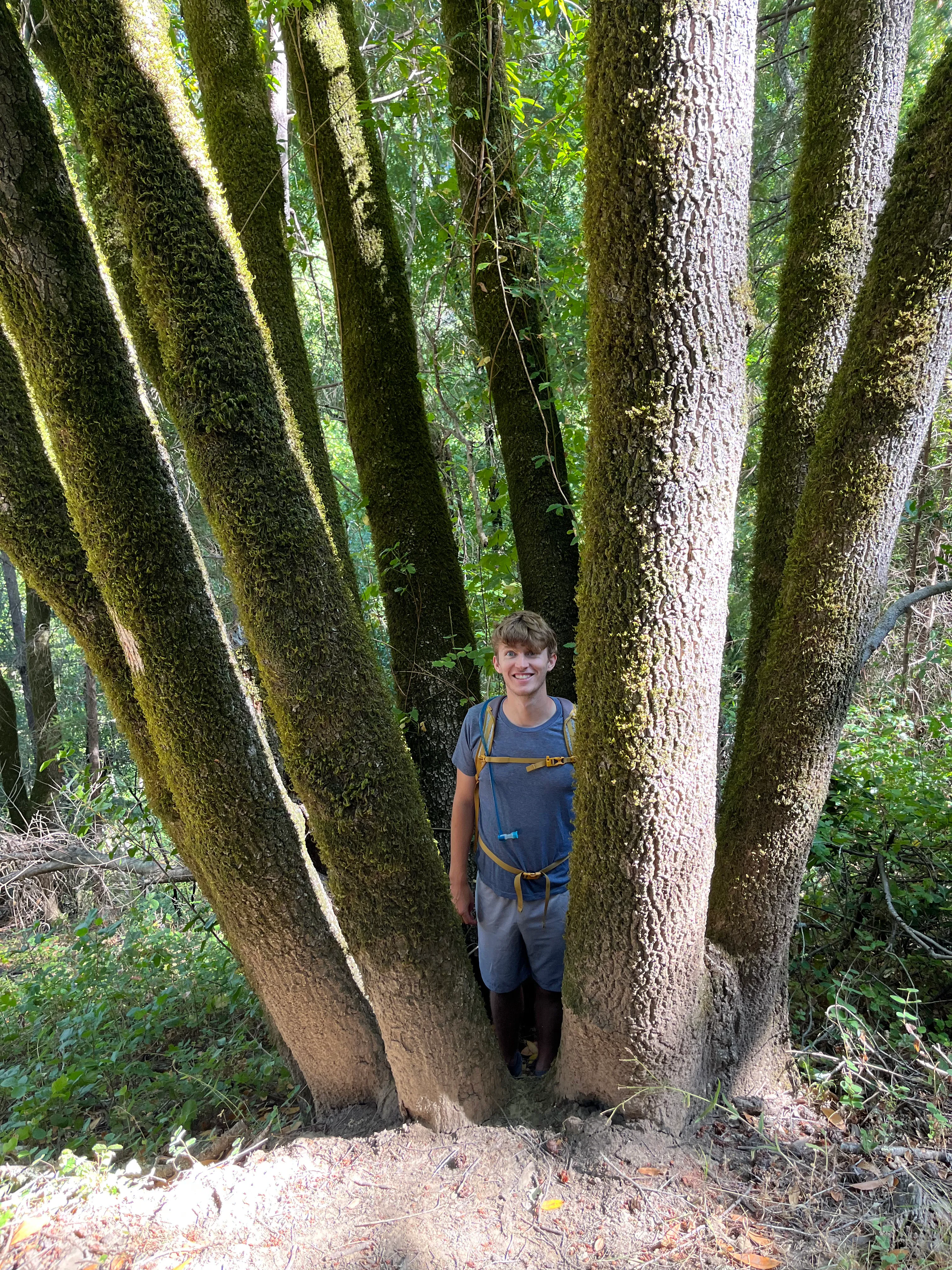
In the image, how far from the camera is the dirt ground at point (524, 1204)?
209 cm

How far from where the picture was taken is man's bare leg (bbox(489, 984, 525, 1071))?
316cm

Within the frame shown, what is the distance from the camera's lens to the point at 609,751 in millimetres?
2168

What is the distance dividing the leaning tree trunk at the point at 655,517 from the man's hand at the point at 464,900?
0.67 m

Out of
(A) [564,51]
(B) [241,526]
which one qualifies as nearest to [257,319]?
(B) [241,526]

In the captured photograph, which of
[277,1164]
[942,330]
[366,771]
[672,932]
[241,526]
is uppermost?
[942,330]

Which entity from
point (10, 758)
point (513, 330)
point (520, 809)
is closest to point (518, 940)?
point (520, 809)

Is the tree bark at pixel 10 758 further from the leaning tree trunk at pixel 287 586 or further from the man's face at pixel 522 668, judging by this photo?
the man's face at pixel 522 668

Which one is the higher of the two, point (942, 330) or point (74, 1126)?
point (942, 330)

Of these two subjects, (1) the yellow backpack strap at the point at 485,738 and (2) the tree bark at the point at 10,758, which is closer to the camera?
(1) the yellow backpack strap at the point at 485,738

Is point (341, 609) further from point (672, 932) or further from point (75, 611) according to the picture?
point (672, 932)

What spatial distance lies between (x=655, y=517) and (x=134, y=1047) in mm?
4273

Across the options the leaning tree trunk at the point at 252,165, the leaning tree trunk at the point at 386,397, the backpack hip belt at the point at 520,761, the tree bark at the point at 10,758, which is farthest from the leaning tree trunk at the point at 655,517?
the tree bark at the point at 10,758

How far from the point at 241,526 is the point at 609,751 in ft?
4.34

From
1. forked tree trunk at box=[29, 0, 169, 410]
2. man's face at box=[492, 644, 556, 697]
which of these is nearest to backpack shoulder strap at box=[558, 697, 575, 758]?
man's face at box=[492, 644, 556, 697]
